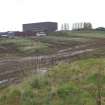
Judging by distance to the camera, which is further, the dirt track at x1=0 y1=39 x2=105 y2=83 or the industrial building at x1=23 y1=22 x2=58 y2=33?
the industrial building at x1=23 y1=22 x2=58 y2=33

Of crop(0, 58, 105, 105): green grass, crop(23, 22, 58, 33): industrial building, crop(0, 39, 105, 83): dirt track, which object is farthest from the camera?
crop(23, 22, 58, 33): industrial building

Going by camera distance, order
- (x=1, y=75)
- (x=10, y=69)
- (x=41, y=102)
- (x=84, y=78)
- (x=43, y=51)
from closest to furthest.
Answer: (x=41, y=102), (x=84, y=78), (x=1, y=75), (x=10, y=69), (x=43, y=51)

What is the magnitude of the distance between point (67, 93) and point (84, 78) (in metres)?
2.65

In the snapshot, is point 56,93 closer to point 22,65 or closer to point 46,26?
point 22,65

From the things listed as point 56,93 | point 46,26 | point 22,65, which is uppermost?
point 56,93

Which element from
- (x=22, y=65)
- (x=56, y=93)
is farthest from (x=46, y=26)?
(x=56, y=93)

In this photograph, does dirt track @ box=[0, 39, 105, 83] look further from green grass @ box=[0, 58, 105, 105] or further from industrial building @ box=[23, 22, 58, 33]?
industrial building @ box=[23, 22, 58, 33]

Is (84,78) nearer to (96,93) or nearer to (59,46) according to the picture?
(96,93)

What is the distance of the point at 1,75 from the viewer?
17.7 meters

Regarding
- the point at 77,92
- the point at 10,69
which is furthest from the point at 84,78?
the point at 10,69

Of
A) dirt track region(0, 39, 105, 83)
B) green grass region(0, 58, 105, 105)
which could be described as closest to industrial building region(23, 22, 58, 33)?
dirt track region(0, 39, 105, 83)

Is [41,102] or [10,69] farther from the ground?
[41,102]

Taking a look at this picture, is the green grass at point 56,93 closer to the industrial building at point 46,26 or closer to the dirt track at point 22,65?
the dirt track at point 22,65

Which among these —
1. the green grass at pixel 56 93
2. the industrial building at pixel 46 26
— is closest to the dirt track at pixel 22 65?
the green grass at pixel 56 93
